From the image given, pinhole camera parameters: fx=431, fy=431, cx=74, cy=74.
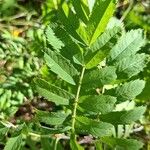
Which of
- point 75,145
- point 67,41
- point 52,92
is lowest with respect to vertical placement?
point 75,145

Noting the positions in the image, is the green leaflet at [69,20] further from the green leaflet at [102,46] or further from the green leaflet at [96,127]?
the green leaflet at [96,127]

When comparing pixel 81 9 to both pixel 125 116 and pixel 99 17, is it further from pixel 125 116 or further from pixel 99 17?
pixel 125 116

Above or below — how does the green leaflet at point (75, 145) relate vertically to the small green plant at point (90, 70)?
below

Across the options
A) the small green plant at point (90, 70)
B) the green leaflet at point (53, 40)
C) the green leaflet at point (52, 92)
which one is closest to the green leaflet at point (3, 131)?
the small green plant at point (90, 70)

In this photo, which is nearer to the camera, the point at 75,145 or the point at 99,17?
the point at 99,17

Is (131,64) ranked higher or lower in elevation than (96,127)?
higher

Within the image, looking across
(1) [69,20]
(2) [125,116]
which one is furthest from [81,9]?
(2) [125,116]

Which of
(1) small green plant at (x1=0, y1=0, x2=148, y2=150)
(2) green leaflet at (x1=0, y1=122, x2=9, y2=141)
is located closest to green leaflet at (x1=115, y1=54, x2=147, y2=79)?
(1) small green plant at (x1=0, y1=0, x2=148, y2=150)

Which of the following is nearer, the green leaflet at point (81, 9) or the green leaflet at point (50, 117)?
the green leaflet at point (81, 9)

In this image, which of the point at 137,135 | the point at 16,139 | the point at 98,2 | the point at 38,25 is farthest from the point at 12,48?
the point at 98,2
